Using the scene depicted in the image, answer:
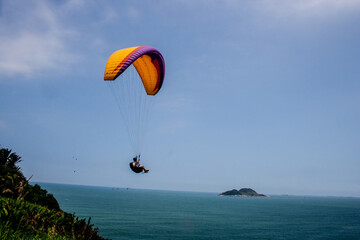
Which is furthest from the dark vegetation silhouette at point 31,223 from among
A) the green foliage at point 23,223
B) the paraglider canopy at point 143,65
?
the paraglider canopy at point 143,65

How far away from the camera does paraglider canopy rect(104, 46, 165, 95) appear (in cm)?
1163

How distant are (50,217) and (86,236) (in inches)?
92.6

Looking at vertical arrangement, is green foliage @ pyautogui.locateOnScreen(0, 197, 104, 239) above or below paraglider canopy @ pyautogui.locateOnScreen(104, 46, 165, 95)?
below

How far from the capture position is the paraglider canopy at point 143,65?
38.2 ft

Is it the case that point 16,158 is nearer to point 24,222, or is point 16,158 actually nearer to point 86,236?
point 86,236

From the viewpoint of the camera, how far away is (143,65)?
16.6 metres

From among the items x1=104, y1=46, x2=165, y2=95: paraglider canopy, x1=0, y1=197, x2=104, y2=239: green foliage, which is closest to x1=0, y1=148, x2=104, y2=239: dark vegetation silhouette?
x1=0, y1=197, x2=104, y2=239: green foliage

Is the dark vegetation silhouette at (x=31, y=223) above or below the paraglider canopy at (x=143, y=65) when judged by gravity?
below

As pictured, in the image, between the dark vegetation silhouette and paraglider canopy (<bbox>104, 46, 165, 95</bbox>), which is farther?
paraglider canopy (<bbox>104, 46, 165, 95</bbox>)

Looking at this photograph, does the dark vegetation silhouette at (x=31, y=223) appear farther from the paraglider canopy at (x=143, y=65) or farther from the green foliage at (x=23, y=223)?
the paraglider canopy at (x=143, y=65)

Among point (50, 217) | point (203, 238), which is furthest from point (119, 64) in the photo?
point (203, 238)

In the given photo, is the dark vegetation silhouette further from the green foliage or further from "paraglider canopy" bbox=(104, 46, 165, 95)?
"paraglider canopy" bbox=(104, 46, 165, 95)

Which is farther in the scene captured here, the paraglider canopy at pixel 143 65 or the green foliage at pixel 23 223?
the paraglider canopy at pixel 143 65

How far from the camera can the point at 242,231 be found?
58.1 metres
